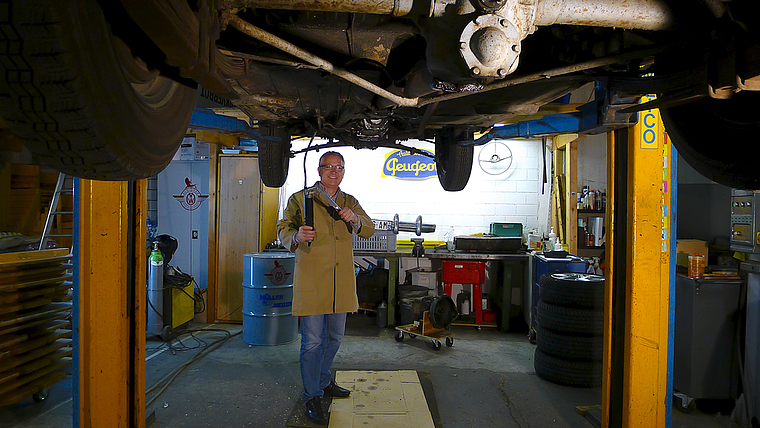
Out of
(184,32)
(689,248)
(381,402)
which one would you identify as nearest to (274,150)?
(381,402)

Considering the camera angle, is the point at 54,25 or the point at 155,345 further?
the point at 155,345

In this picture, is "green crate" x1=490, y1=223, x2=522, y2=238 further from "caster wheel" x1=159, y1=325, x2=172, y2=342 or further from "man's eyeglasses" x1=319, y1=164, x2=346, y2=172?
"caster wheel" x1=159, y1=325, x2=172, y2=342

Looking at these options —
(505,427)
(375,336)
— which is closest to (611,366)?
(505,427)

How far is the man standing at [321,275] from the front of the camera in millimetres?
2203

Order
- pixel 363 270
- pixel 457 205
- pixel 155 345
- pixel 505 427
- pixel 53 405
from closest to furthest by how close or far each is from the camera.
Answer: pixel 505 427 → pixel 53 405 → pixel 155 345 → pixel 363 270 → pixel 457 205

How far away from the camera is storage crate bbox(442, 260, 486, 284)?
4066 millimetres

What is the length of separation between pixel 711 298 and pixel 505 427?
4.93ft

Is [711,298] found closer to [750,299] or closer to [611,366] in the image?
[750,299]

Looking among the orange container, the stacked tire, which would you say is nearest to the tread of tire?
the stacked tire

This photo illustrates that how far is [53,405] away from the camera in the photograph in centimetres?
241

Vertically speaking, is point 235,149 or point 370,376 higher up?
point 235,149

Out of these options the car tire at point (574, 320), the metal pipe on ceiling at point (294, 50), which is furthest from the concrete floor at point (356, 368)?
the metal pipe on ceiling at point (294, 50)

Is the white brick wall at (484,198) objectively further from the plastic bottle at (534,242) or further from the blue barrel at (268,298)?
the blue barrel at (268,298)

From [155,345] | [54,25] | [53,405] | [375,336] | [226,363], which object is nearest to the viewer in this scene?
[54,25]
